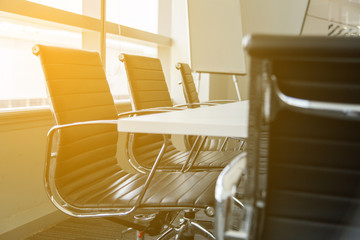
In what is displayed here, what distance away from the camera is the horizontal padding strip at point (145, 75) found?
2311 mm

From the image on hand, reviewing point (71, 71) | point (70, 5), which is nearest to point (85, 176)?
point (71, 71)

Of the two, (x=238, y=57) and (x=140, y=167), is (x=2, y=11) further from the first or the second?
(x=238, y=57)

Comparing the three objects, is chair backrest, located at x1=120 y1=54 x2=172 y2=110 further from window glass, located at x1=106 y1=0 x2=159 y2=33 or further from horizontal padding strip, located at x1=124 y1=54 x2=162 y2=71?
window glass, located at x1=106 y1=0 x2=159 y2=33

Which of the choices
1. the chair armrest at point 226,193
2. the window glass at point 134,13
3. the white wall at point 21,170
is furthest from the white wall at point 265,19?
the chair armrest at point 226,193

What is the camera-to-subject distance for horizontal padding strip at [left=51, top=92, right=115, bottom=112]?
5.41 ft

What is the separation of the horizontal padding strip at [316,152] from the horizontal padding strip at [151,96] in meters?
1.46

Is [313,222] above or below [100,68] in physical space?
below

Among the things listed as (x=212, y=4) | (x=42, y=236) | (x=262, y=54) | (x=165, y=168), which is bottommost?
(x=42, y=236)

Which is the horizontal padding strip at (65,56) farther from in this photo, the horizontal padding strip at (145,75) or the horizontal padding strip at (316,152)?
the horizontal padding strip at (316,152)

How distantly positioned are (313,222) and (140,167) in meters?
1.33

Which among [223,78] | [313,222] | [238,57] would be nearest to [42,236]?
[313,222]

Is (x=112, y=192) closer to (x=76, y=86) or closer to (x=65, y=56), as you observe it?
(x=76, y=86)

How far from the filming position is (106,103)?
6.51ft

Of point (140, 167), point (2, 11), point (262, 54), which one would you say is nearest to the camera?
point (262, 54)
